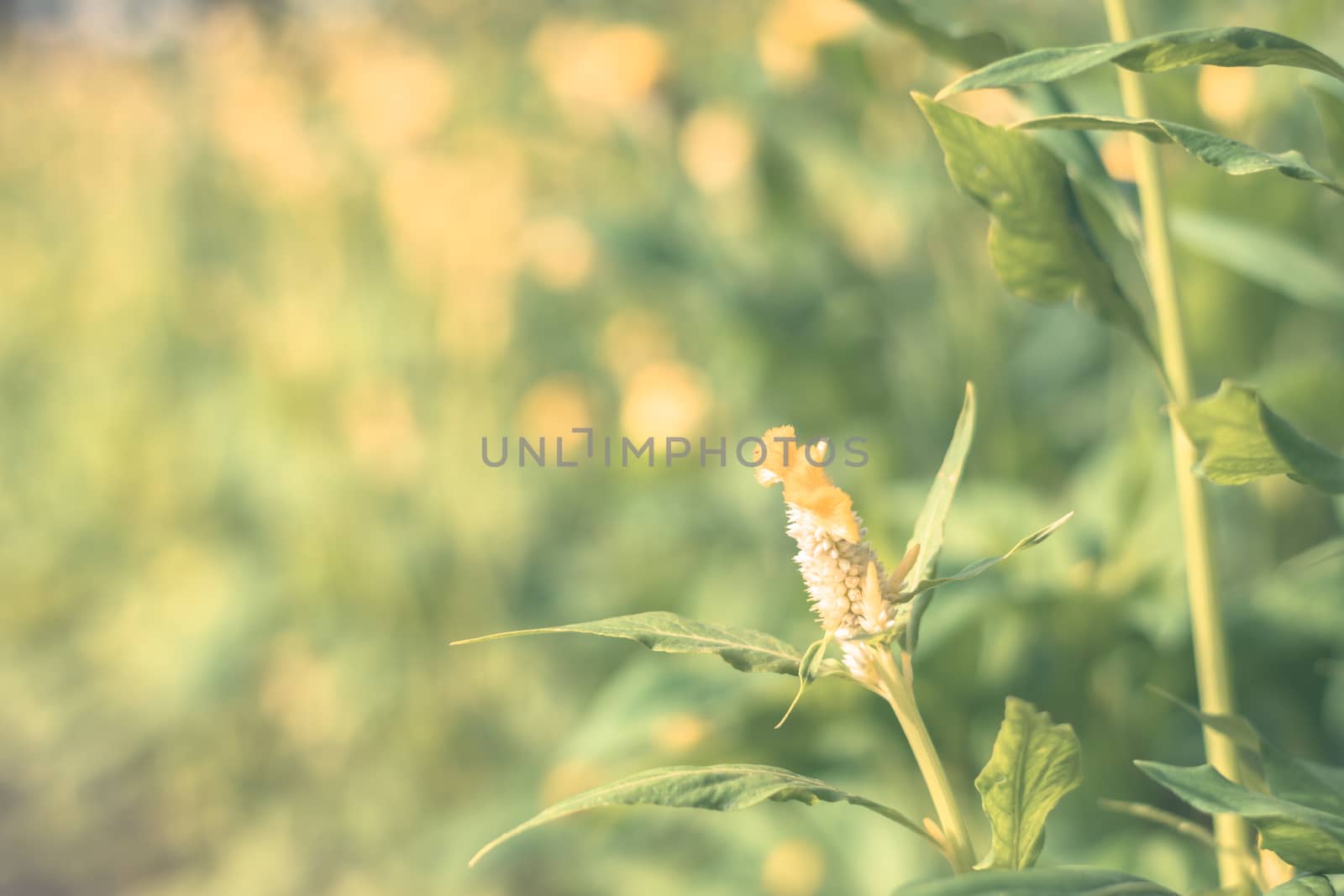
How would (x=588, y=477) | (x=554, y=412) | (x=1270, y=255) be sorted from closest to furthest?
(x=1270, y=255), (x=554, y=412), (x=588, y=477)

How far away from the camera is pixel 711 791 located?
307 millimetres

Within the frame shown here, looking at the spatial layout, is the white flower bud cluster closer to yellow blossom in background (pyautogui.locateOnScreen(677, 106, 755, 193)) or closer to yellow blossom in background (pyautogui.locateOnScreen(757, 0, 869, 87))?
yellow blossom in background (pyautogui.locateOnScreen(757, 0, 869, 87))

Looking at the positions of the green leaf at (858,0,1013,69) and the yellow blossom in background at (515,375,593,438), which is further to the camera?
the yellow blossom in background at (515,375,593,438)

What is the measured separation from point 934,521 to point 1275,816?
11 cm

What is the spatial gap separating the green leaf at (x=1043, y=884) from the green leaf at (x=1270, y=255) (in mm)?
364

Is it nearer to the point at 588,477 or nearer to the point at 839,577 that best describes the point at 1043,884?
the point at 839,577

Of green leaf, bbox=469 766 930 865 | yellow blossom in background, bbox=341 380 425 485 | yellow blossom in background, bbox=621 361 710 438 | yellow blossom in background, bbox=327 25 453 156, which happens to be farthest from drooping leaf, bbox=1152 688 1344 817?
yellow blossom in background, bbox=327 25 453 156

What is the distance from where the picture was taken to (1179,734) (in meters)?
0.75

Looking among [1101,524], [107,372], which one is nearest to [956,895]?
[1101,524]

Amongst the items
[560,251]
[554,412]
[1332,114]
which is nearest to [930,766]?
[1332,114]

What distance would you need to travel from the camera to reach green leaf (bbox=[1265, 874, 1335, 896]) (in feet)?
0.96

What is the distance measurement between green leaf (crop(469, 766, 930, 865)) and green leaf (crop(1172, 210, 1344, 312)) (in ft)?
1.27

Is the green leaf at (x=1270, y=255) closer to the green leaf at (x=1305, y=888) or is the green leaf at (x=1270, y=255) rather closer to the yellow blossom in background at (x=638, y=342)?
the green leaf at (x=1305, y=888)

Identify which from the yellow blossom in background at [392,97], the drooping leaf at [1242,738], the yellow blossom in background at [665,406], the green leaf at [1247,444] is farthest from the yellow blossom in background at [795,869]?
the yellow blossom in background at [392,97]
